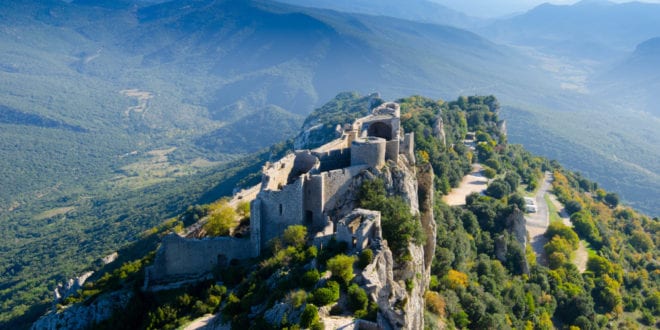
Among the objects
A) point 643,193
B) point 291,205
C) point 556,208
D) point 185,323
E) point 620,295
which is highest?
point 291,205

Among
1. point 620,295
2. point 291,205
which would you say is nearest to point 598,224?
point 620,295

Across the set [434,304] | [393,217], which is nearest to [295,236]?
[393,217]

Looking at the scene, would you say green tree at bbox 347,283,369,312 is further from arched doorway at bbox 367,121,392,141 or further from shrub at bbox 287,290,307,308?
arched doorway at bbox 367,121,392,141

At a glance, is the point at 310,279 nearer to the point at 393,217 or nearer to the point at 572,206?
the point at 393,217

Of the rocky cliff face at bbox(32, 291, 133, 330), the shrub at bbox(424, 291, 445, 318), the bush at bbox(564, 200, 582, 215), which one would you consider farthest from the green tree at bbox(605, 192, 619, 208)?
the rocky cliff face at bbox(32, 291, 133, 330)

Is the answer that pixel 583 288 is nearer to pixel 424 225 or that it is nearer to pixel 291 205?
pixel 424 225

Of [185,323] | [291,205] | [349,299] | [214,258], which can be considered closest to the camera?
[349,299]

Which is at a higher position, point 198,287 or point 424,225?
point 424,225

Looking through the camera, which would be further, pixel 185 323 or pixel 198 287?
pixel 198 287
